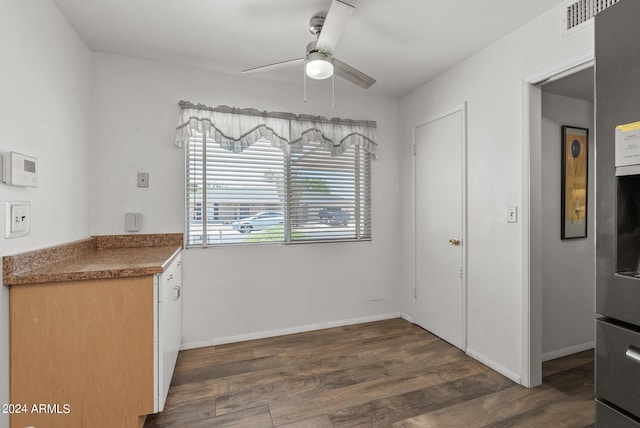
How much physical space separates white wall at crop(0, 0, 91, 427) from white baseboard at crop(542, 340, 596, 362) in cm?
358

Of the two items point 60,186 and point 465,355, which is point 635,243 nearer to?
point 465,355

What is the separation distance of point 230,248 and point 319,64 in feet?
5.88

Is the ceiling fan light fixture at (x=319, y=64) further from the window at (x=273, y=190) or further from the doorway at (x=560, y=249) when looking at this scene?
the doorway at (x=560, y=249)

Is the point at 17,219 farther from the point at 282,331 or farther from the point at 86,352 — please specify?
the point at 282,331

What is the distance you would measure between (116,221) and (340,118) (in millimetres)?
2287

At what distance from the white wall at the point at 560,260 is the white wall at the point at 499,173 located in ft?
1.73

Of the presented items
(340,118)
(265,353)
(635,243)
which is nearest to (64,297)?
(265,353)

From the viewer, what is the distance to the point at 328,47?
187 centimetres

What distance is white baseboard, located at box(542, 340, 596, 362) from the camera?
2.57m

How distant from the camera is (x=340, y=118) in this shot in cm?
322

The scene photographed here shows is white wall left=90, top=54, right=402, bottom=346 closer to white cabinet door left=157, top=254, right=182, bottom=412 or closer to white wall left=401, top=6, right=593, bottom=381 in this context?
white cabinet door left=157, top=254, right=182, bottom=412

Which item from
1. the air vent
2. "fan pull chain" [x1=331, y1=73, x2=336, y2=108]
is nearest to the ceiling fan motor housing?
"fan pull chain" [x1=331, y1=73, x2=336, y2=108]

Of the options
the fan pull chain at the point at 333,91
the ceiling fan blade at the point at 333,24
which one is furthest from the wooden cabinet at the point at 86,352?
the fan pull chain at the point at 333,91

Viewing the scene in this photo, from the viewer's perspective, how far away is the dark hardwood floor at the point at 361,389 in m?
1.81
